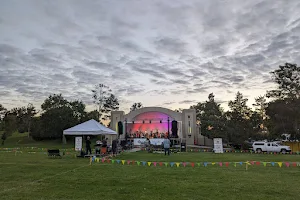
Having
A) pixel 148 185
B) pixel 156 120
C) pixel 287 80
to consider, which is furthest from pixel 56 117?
pixel 148 185

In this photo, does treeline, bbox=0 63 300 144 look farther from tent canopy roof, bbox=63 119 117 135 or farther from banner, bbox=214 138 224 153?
tent canopy roof, bbox=63 119 117 135

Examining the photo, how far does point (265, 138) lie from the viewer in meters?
45.9

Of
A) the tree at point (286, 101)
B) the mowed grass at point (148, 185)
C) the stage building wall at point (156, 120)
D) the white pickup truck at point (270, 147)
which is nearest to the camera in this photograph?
the mowed grass at point (148, 185)

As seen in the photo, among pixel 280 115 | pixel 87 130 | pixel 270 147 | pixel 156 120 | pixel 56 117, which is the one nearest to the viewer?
pixel 87 130

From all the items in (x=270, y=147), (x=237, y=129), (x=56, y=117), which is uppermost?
(x=56, y=117)

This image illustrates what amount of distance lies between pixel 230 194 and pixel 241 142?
2640 cm

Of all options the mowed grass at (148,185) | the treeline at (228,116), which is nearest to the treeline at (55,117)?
the treeline at (228,116)

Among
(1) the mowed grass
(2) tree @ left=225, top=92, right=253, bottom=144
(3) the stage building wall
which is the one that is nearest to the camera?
(1) the mowed grass

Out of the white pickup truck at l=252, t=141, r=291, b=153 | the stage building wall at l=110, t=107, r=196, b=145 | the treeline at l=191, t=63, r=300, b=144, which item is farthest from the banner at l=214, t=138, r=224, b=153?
the stage building wall at l=110, t=107, r=196, b=145

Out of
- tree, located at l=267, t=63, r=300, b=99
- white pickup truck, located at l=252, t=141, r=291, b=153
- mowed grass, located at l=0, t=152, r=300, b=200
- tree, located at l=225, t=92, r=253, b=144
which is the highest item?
tree, located at l=267, t=63, r=300, b=99

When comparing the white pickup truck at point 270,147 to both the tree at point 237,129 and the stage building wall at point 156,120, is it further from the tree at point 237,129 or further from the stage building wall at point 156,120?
the stage building wall at point 156,120

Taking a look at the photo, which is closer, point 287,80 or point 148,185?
point 148,185

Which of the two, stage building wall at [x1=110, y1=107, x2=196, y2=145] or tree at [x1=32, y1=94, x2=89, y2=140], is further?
tree at [x1=32, y1=94, x2=89, y2=140]

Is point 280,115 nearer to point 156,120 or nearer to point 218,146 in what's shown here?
point 218,146
